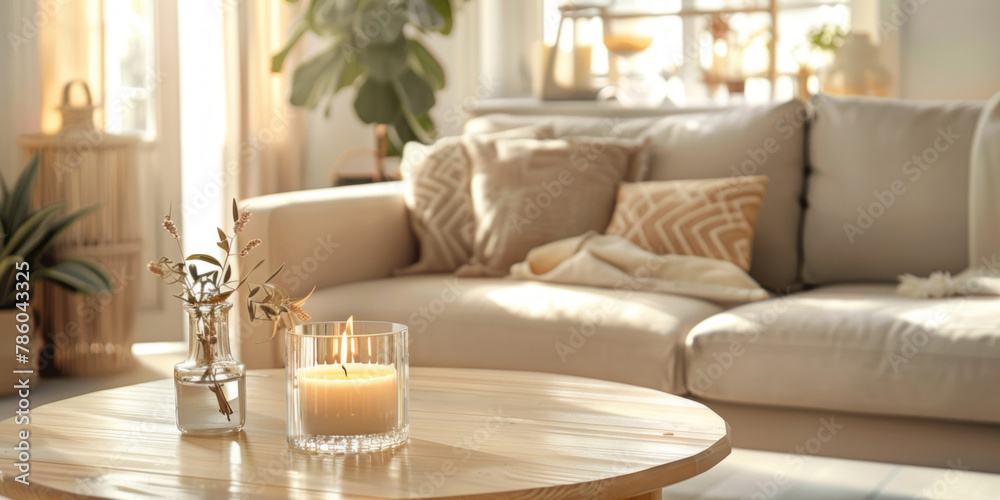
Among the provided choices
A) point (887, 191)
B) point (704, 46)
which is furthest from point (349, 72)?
point (704, 46)

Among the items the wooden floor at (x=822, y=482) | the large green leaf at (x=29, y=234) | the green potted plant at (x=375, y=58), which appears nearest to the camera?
the wooden floor at (x=822, y=482)

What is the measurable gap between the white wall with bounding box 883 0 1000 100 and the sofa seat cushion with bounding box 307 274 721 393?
2.50 meters

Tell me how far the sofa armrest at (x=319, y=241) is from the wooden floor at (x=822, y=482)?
909mm

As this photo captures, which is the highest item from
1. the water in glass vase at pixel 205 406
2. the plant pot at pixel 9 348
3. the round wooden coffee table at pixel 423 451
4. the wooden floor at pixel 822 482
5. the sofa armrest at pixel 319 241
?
the sofa armrest at pixel 319 241

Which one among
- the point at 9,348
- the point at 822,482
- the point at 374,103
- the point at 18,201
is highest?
the point at 374,103

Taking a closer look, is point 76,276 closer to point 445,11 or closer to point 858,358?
point 445,11

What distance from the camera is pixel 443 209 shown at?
2.44 metres

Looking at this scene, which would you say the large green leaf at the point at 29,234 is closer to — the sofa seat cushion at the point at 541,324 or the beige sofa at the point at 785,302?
the beige sofa at the point at 785,302

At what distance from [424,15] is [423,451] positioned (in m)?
2.44

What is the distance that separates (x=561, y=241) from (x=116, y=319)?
1.72m

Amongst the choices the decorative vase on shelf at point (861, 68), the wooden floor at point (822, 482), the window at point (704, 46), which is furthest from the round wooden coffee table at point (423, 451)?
the window at point (704, 46)

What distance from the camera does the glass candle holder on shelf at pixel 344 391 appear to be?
101 cm

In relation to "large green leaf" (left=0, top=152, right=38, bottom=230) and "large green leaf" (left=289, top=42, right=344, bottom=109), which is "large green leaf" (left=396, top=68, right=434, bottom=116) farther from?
"large green leaf" (left=0, top=152, right=38, bottom=230)

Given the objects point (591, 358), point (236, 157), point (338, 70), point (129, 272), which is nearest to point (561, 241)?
→ point (591, 358)
